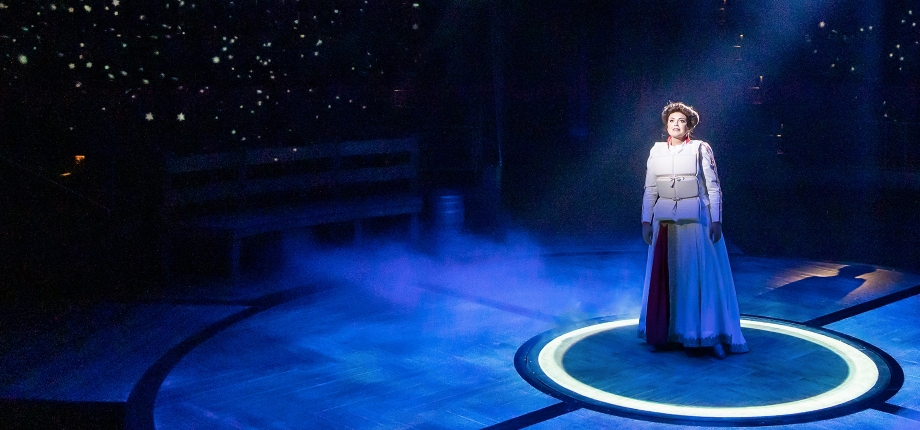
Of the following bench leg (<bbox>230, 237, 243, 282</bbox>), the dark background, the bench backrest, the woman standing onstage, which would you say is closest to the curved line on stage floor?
bench leg (<bbox>230, 237, 243, 282</bbox>)

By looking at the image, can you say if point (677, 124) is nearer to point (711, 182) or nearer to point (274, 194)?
point (711, 182)

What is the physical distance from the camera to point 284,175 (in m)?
9.61

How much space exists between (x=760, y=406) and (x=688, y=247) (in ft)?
3.67

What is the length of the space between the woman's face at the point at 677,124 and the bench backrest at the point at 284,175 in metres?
4.72

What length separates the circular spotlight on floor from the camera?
15.0 ft

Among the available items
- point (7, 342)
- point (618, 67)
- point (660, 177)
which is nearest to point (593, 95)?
point (618, 67)

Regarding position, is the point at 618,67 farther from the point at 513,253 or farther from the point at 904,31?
the point at 513,253

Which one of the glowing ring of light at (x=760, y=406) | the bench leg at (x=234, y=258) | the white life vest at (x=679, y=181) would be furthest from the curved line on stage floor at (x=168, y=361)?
the white life vest at (x=679, y=181)

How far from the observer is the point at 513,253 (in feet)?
31.0

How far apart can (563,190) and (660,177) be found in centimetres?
862

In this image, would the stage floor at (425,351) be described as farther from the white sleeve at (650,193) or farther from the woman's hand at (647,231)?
the white sleeve at (650,193)

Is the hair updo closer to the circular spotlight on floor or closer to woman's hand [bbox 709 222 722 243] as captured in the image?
woman's hand [bbox 709 222 722 243]

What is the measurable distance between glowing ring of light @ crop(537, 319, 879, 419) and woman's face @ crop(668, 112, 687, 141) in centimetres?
154

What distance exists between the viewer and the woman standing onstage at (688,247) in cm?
533
